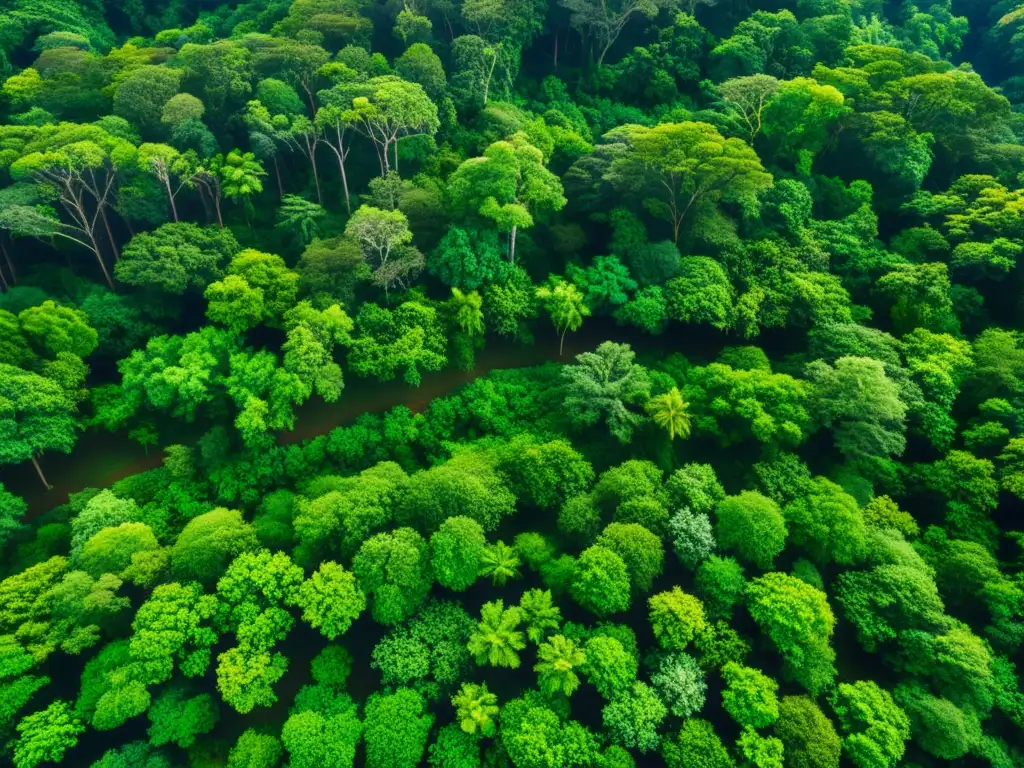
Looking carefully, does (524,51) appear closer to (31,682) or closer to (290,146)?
(290,146)

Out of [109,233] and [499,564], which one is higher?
[109,233]

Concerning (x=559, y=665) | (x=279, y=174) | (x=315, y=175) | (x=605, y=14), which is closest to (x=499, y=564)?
(x=559, y=665)

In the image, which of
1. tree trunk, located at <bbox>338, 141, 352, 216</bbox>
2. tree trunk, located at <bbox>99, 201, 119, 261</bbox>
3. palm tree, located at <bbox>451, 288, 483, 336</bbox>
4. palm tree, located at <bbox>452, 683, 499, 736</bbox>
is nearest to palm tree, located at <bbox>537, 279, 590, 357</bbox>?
palm tree, located at <bbox>451, 288, 483, 336</bbox>

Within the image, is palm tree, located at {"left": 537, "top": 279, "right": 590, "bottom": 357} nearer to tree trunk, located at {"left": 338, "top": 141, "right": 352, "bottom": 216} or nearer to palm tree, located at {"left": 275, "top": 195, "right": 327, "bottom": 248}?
tree trunk, located at {"left": 338, "top": 141, "right": 352, "bottom": 216}

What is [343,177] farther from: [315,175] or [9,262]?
[9,262]

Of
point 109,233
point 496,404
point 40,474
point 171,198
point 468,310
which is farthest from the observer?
point 109,233

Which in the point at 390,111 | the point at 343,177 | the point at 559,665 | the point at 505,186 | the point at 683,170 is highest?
the point at 390,111

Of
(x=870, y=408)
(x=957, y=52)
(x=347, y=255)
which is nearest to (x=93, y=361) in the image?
(x=347, y=255)

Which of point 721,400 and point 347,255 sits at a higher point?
point 347,255
